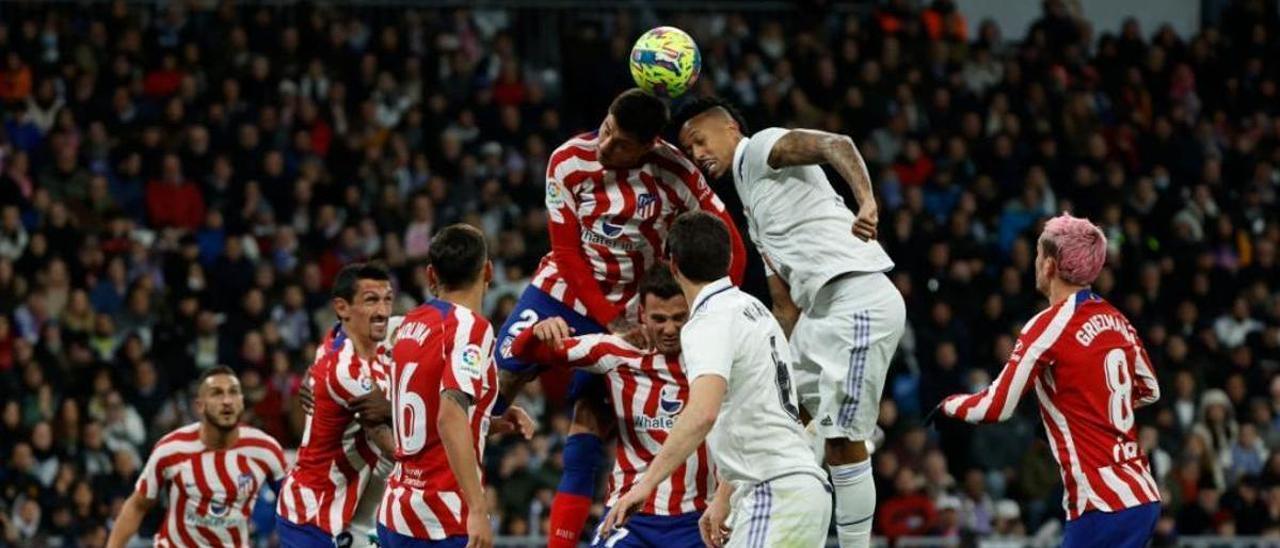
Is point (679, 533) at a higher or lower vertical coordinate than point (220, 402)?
lower

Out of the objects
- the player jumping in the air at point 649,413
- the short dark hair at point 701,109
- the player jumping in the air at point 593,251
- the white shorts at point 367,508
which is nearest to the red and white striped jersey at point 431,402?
the player jumping in the air at point 649,413

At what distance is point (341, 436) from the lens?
11.2 meters

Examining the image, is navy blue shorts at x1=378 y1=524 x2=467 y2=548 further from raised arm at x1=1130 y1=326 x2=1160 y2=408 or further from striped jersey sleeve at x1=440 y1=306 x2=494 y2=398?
raised arm at x1=1130 y1=326 x2=1160 y2=408

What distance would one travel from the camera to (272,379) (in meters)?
18.1

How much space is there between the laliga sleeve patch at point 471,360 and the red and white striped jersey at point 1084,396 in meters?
2.23

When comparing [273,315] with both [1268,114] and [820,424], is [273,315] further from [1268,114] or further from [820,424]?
[1268,114]

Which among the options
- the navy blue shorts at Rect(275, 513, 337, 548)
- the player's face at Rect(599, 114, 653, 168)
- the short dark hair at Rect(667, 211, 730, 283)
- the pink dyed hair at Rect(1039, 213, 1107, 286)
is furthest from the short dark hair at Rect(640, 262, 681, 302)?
the navy blue shorts at Rect(275, 513, 337, 548)

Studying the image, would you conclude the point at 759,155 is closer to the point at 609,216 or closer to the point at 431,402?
the point at 609,216

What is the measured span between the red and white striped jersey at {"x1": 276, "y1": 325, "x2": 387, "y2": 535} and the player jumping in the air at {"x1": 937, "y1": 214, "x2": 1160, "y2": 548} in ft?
11.0

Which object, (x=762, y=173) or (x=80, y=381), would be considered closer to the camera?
(x=762, y=173)

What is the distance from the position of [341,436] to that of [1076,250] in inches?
161

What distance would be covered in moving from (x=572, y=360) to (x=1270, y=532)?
10824 millimetres

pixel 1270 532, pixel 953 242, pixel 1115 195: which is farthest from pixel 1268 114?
pixel 1270 532

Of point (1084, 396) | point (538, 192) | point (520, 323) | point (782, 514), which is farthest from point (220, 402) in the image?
point (538, 192)
